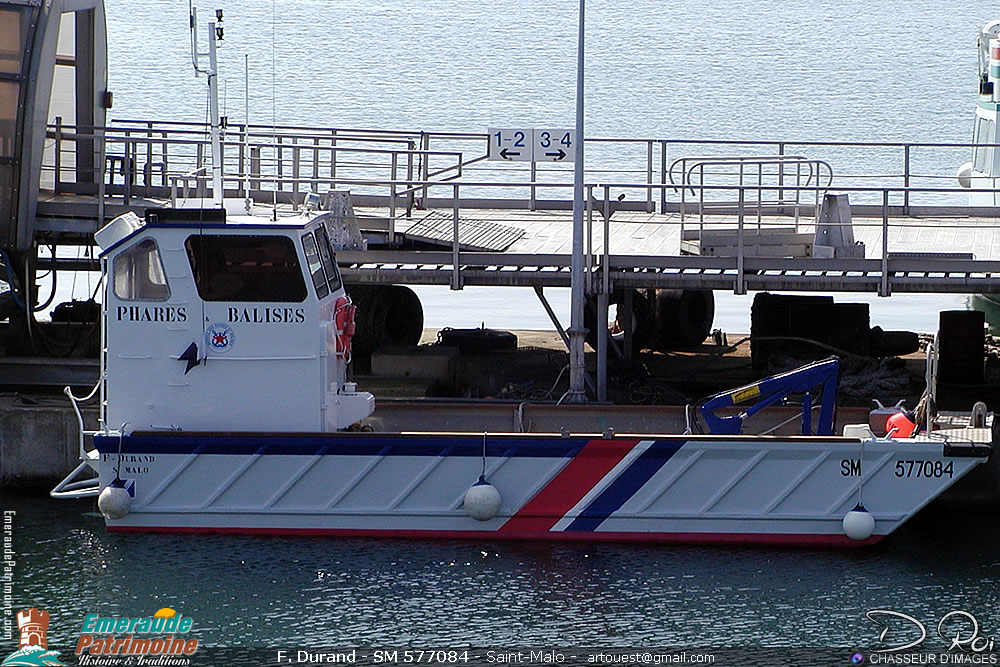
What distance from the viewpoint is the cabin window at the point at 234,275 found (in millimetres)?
15094

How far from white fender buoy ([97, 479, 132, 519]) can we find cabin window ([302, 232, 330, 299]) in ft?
8.79

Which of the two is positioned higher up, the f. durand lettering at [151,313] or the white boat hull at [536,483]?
the f. durand lettering at [151,313]

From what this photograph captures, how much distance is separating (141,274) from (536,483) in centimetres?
433

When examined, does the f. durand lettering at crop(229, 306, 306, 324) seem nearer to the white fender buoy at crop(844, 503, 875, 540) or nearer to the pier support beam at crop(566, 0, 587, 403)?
the pier support beam at crop(566, 0, 587, 403)

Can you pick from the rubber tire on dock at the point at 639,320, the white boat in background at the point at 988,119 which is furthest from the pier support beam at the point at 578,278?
the white boat in background at the point at 988,119

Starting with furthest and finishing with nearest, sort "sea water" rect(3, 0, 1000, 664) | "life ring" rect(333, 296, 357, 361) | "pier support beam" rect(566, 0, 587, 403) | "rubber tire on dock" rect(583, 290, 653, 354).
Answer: "rubber tire on dock" rect(583, 290, 653, 354)
"pier support beam" rect(566, 0, 587, 403)
"life ring" rect(333, 296, 357, 361)
"sea water" rect(3, 0, 1000, 664)

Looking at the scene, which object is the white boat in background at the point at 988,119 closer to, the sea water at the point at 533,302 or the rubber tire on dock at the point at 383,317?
the sea water at the point at 533,302

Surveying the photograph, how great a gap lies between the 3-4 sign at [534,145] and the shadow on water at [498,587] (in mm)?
4357

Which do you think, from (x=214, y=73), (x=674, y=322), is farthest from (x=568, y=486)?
(x=674, y=322)

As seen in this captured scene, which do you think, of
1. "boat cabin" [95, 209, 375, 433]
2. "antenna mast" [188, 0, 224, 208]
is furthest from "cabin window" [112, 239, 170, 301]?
"antenna mast" [188, 0, 224, 208]

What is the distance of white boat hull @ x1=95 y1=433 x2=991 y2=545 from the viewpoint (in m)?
14.9

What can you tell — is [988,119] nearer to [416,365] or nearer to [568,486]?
[416,365]

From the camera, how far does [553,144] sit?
17.1 m

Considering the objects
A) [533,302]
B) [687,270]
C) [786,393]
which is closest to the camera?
[786,393]
